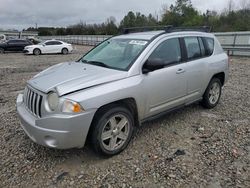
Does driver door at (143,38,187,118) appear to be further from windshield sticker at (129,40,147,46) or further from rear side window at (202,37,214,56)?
rear side window at (202,37,214,56)

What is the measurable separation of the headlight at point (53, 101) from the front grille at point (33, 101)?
144 millimetres

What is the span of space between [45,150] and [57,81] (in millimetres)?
1090

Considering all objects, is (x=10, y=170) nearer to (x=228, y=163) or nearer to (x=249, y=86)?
(x=228, y=163)

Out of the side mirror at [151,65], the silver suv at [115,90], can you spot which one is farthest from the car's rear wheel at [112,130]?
the side mirror at [151,65]

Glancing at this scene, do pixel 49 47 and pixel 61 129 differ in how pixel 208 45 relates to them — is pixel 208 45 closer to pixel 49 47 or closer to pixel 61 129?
pixel 61 129

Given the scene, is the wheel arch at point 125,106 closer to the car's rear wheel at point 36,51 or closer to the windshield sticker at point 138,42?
the windshield sticker at point 138,42

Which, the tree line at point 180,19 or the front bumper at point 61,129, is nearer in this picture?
the front bumper at point 61,129

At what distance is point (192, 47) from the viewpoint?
443 cm

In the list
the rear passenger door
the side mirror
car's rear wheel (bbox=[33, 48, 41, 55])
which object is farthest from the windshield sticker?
car's rear wheel (bbox=[33, 48, 41, 55])

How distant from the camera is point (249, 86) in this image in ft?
23.0

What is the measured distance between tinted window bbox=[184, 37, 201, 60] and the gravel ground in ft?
4.05

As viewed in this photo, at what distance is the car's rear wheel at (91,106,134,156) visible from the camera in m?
2.95

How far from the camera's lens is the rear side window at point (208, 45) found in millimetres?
A: 4766

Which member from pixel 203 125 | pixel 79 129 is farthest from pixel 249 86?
pixel 79 129
